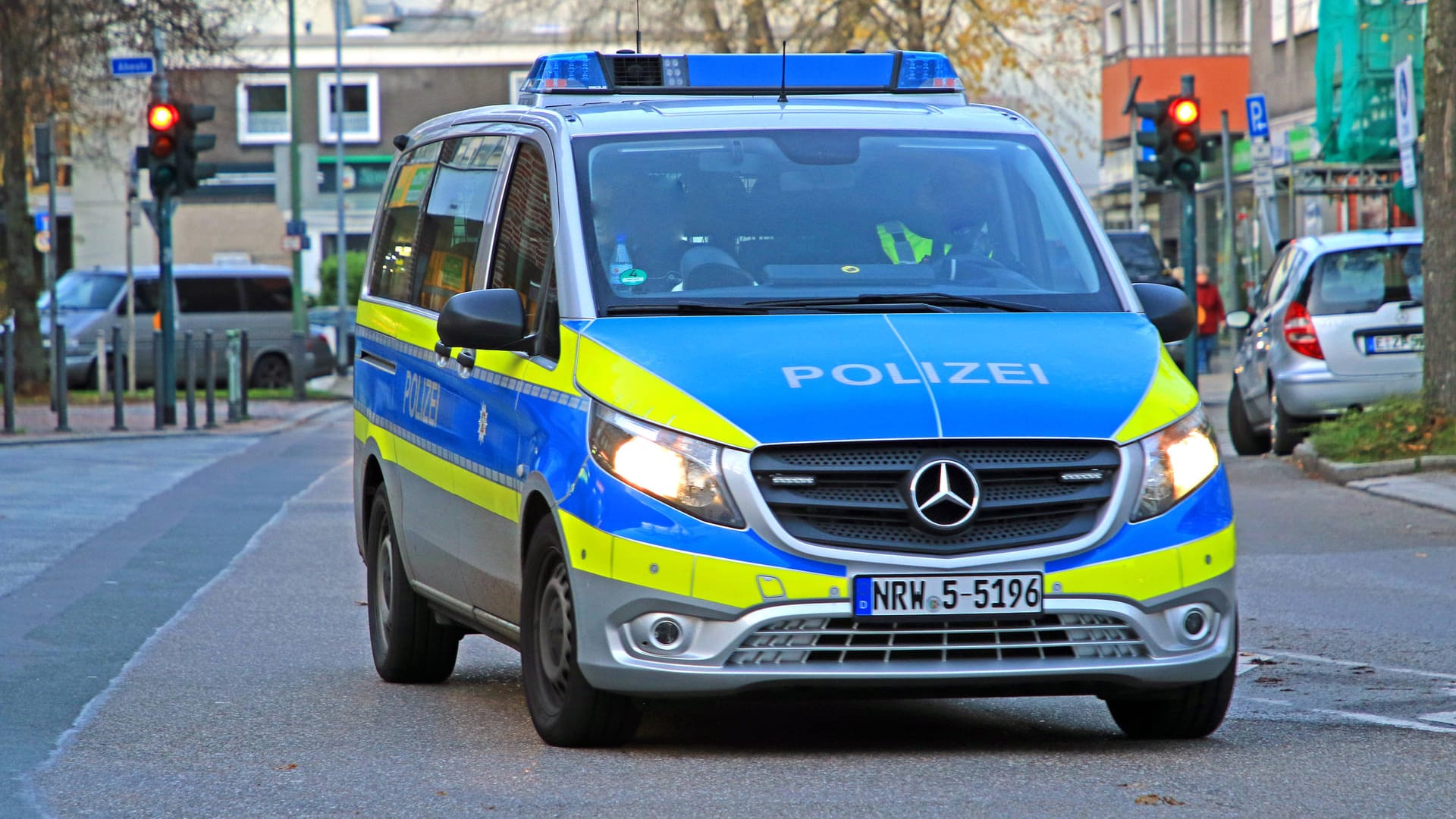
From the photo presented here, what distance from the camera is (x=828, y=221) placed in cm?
686

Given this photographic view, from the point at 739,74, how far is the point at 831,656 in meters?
2.55

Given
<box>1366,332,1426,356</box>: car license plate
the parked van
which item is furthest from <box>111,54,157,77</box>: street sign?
<box>1366,332,1426,356</box>: car license plate

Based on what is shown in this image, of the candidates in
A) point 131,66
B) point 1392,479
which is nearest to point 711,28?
point 131,66

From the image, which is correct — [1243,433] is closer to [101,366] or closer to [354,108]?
[101,366]

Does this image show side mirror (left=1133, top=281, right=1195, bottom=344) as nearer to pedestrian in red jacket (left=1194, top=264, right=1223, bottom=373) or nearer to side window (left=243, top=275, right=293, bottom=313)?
pedestrian in red jacket (left=1194, top=264, right=1223, bottom=373)

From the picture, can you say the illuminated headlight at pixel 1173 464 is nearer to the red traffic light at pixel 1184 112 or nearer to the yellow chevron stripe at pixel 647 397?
the yellow chevron stripe at pixel 647 397

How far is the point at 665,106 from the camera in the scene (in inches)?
290

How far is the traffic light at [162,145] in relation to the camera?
2531 centimetres

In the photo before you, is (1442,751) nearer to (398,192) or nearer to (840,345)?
(840,345)

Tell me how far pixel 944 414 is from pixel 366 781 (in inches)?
68.5

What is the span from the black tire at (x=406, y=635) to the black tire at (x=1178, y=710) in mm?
2560

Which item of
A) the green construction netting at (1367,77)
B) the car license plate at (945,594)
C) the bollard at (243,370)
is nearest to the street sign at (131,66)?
the bollard at (243,370)

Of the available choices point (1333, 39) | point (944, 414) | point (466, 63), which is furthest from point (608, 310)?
point (466, 63)

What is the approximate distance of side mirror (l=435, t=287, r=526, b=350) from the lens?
664 cm
